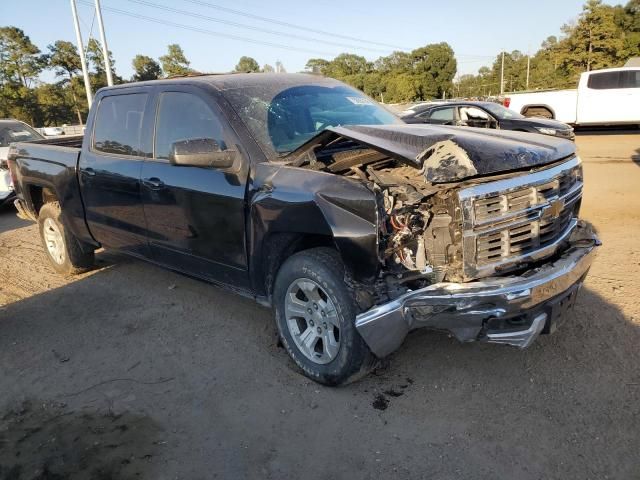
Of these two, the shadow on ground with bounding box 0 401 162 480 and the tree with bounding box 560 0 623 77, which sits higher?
the tree with bounding box 560 0 623 77

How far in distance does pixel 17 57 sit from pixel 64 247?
160ft

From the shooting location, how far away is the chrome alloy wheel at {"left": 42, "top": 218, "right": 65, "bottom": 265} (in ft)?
19.3

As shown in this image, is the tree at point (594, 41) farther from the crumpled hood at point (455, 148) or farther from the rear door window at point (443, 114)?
the crumpled hood at point (455, 148)

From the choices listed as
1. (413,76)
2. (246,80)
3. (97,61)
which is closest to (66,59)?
(97,61)

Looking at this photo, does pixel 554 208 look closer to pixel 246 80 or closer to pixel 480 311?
pixel 480 311

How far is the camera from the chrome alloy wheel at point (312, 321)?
315 centimetres

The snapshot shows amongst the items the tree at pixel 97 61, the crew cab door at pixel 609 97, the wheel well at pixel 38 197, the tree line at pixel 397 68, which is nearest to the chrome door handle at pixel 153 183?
the wheel well at pixel 38 197

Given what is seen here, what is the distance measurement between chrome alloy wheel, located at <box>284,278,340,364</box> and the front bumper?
0.35 m

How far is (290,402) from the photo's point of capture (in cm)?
315

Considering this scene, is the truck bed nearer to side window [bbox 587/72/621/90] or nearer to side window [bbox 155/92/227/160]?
side window [bbox 155/92/227/160]

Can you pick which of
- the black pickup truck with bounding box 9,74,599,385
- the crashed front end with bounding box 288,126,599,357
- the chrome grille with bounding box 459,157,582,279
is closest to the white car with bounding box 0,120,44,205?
the black pickup truck with bounding box 9,74,599,385

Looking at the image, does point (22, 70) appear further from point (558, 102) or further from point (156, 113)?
point (156, 113)

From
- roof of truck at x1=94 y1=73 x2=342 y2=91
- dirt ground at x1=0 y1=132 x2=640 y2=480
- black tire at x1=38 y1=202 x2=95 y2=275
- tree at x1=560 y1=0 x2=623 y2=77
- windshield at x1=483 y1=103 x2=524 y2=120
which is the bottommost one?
dirt ground at x1=0 y1=132 x2=640 y2=480

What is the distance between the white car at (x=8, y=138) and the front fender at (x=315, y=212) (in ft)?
26.9
